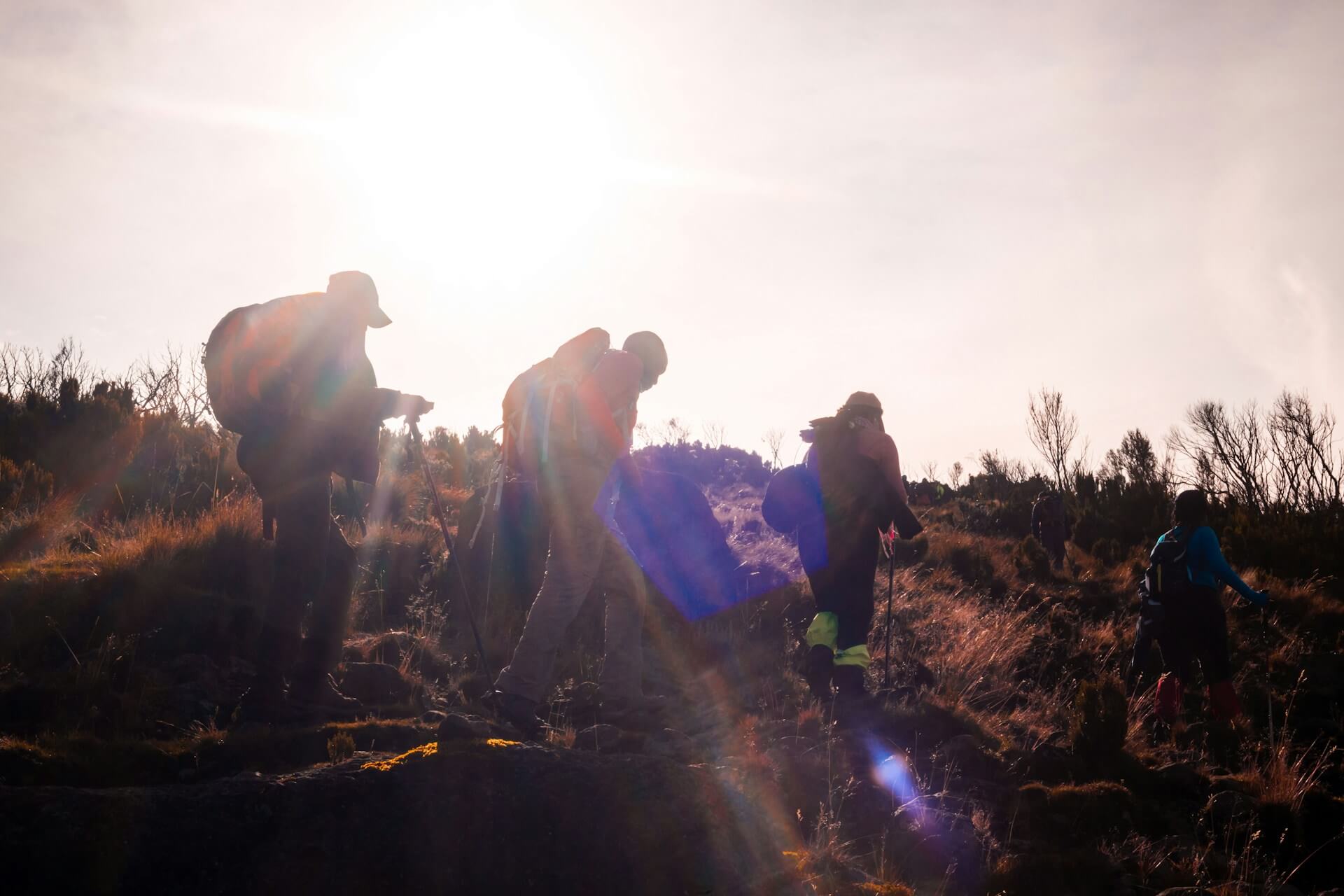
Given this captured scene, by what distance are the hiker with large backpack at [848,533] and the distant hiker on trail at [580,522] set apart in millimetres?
1443

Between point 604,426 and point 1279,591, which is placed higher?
point 604,426

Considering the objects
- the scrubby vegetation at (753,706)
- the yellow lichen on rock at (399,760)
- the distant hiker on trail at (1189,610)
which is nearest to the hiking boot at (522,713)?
the scrubby vegetation at (753,706)

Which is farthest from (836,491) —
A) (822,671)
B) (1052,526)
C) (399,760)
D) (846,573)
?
(1052,526)

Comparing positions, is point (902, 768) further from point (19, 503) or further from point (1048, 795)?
point (19, 503)

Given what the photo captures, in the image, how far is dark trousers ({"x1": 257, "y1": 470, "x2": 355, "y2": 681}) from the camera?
15.4 ft

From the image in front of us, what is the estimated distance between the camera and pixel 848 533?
618 centimetres

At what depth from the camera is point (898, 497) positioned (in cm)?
610

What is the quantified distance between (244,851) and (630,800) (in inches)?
47.7

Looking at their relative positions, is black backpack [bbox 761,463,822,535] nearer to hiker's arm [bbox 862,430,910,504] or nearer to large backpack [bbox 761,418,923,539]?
large backpack [bbox 761,418,923,539]

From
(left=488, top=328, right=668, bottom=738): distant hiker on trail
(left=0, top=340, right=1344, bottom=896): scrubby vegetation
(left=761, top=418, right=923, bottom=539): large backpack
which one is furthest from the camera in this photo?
(left=761, top=418, right=923, bottom=539): large backpack

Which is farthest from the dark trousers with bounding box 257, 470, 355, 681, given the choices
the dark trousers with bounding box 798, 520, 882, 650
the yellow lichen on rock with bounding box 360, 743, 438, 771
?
the dark trousers with bounding box 798, 520, 882, 650

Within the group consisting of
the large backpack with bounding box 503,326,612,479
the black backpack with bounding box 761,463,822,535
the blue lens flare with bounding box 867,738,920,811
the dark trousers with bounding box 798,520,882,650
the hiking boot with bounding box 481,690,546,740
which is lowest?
the blue lens flare with bounding box 867,738,920,811

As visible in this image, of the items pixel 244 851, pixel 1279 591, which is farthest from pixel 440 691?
pixel 1279 591

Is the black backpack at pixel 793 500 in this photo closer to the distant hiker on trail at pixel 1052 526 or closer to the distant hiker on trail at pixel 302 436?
the distant hiker on trail at pixel 302 436
